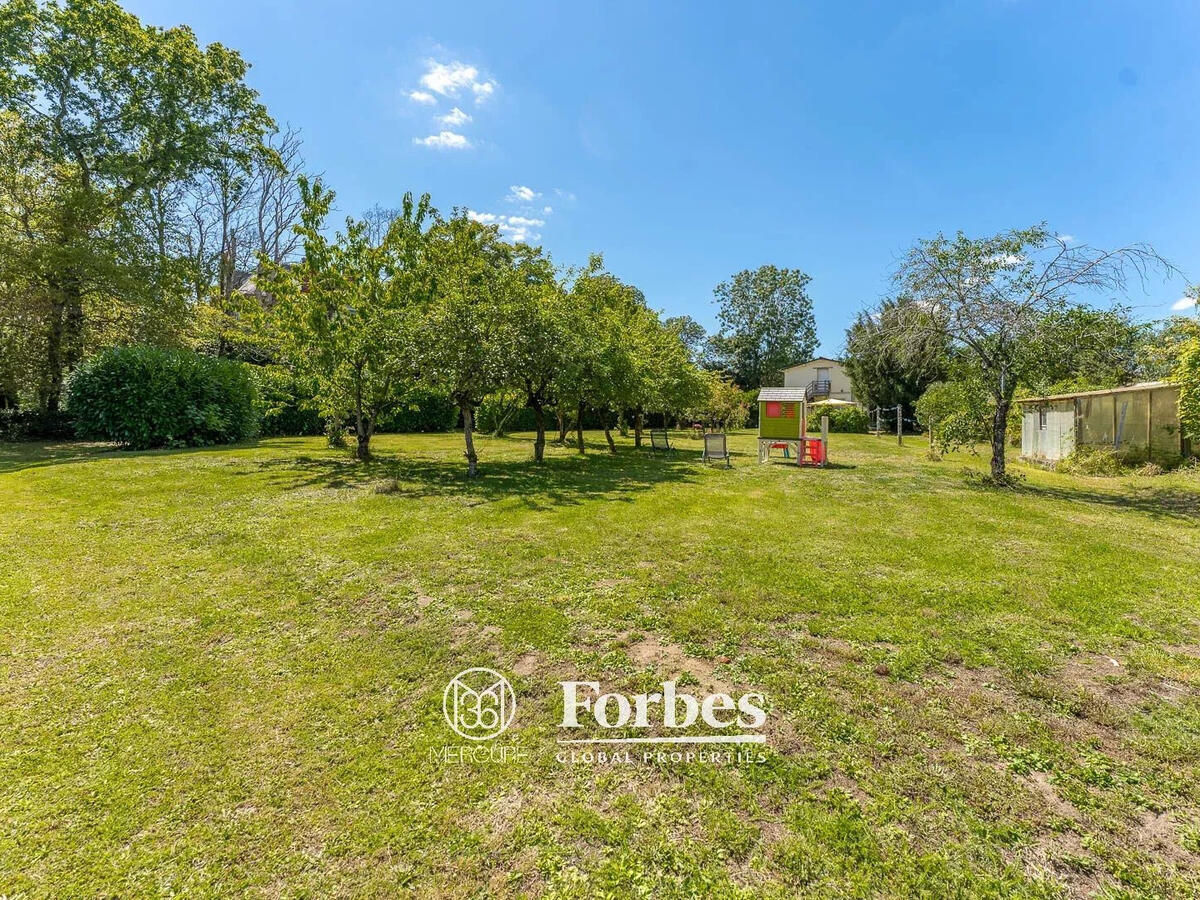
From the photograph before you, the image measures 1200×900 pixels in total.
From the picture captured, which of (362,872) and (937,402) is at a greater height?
(937,402)

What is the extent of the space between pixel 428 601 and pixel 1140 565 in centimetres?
743

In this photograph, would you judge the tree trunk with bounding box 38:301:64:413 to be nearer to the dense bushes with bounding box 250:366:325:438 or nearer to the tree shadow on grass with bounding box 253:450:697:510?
the dense bushes with bounding box 250:366:325:438

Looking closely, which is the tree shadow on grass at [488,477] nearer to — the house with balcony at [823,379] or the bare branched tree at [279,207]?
the bare branched tree at [279,207]

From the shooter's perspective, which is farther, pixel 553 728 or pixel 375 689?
pixel 375 689

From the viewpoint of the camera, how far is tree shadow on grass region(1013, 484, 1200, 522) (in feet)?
25.6

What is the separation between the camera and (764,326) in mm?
50594

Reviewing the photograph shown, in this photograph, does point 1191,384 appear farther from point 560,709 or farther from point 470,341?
point 470,341

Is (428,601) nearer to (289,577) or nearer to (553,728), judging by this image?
(289,577)

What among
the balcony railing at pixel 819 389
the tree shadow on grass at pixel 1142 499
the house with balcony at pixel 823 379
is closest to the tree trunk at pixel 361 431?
the tree shadow on grass at pixel 1142 499

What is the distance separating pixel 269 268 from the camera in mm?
11859

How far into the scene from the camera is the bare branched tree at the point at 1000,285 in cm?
883

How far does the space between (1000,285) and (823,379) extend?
122 ft

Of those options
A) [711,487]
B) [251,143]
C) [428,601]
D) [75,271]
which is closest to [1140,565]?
[711,487]

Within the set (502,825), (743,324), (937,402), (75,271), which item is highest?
(743,324)
